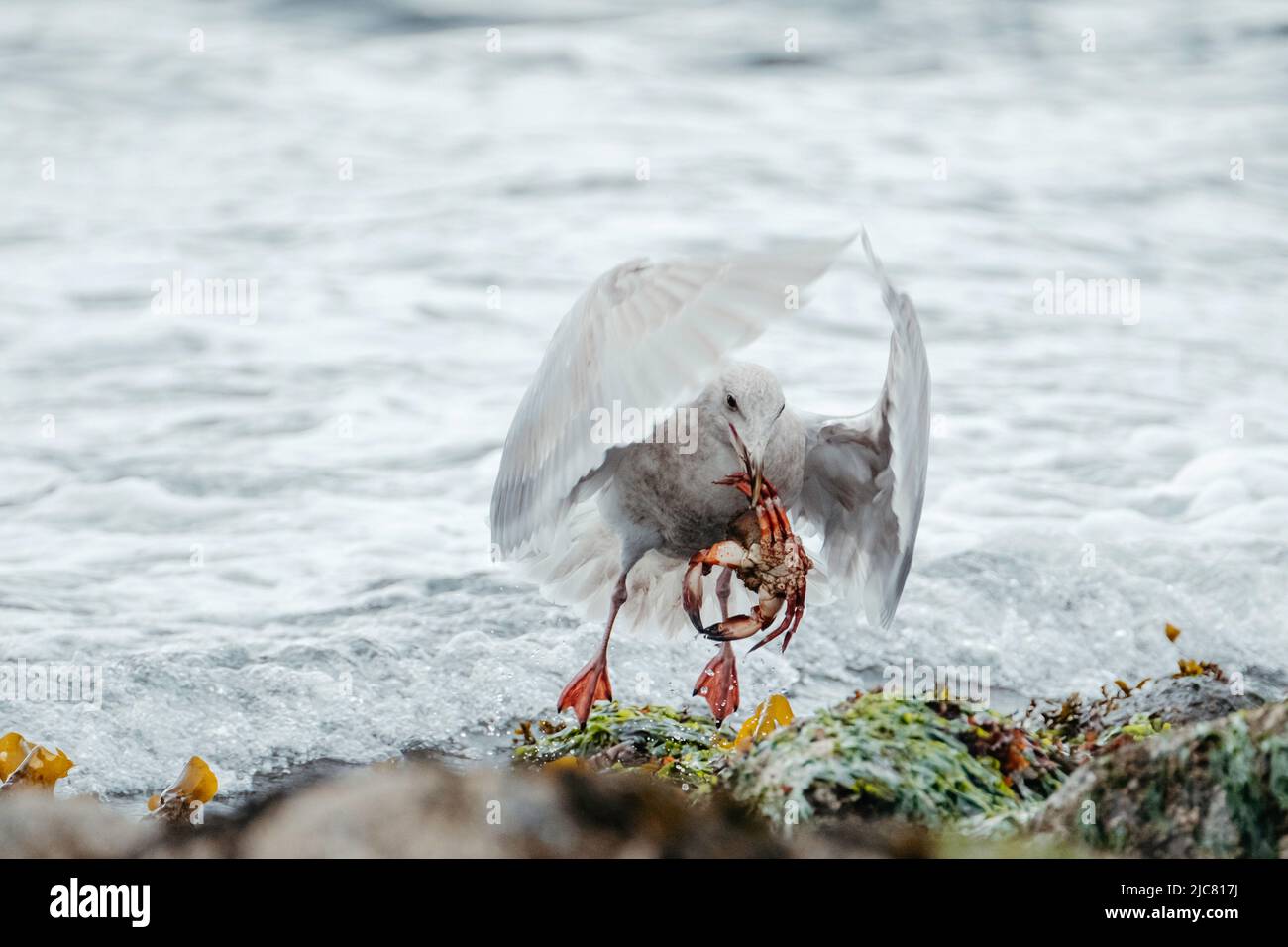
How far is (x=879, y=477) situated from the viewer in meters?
5.39

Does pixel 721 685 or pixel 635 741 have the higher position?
pixel 721 685

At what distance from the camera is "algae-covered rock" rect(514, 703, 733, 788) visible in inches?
191

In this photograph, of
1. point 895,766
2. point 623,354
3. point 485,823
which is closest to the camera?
point 485,823

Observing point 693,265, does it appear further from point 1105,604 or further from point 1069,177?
point 1069,177

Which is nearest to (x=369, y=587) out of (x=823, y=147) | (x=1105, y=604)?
(x=1105, y=604)

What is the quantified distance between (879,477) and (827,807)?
2079 millimetres

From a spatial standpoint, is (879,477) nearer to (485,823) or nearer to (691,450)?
(691,450)

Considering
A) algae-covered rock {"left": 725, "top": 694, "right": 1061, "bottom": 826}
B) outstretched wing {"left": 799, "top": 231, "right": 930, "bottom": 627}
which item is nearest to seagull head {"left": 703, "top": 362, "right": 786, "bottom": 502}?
outstretched wing {"left": 799, "top": 231, "right": 930, "bottom": 627}

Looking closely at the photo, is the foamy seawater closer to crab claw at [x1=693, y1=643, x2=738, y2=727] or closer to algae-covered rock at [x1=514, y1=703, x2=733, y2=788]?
algae-covered rock at [x1=514, y1=703, x2=733, y2=788]
